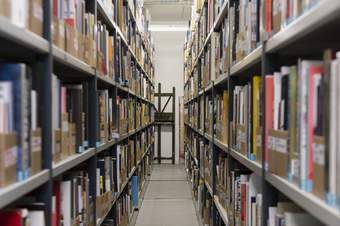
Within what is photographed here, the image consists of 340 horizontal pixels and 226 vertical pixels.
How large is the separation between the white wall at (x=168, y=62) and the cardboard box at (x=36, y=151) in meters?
8.20

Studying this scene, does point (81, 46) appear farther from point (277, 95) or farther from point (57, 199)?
point (277, 95)

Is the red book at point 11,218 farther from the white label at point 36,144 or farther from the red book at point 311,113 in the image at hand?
the red book at point 311,113

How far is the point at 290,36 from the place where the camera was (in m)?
1.13

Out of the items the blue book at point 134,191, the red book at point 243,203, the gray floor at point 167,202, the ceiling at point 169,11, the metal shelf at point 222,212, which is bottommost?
the gray floor at point 167,202

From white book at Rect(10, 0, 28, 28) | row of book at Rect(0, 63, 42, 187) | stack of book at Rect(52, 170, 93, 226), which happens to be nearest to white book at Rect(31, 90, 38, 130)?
row of book at Rect(0, 63, 42, 187)

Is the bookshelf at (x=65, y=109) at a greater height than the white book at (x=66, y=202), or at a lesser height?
greater

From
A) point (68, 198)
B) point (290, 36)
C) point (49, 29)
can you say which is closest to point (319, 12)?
point (290, 36)

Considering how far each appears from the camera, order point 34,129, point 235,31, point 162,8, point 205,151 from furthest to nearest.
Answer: point 162,8
point 205,151
point 235,31
point 34,129

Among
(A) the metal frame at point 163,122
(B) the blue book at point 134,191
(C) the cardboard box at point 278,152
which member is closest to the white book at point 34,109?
(C) the cardboard box at point 278,152

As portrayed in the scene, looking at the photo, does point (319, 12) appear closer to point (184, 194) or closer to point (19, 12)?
point (19, 12)

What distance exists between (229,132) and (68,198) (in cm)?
98

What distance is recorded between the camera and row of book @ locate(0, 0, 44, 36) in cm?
105

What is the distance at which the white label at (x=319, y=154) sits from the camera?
3.06 feet

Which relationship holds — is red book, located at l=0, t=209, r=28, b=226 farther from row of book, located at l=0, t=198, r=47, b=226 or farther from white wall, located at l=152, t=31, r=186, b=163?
white wall, located at l=152, t=31, r=186, b=163
